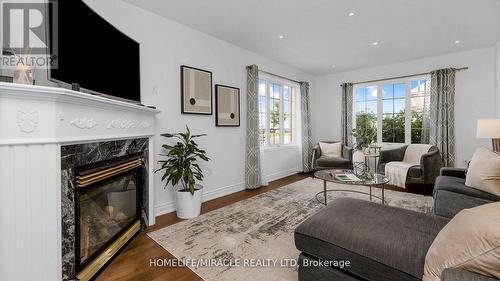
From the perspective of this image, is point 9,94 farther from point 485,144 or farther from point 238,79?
point 485,144

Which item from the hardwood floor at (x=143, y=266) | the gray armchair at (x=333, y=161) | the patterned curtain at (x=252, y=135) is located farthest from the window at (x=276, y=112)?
the hardwood floor at (x=143, y=266)

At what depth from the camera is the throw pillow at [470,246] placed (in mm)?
813

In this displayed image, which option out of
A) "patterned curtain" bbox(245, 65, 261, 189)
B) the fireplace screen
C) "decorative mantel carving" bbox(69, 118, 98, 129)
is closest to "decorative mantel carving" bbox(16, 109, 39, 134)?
"decorative mantel carving" bbox(69, 118, 98, 129)

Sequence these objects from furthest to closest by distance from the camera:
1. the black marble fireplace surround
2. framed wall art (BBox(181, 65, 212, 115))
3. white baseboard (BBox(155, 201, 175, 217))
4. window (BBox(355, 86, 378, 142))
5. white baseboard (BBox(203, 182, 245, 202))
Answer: window (BBox(355, 86, 378, 142))
white baseboard (BBox(203, 182, 245, 202))
framed wall art (BBox(181, 65, 212, 115))
white baseboard (BBox(155, 201, 175, 217))
the black marble fireplace surround

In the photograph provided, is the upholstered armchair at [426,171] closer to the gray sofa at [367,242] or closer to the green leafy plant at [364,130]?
the green leafy plant at [364,130]

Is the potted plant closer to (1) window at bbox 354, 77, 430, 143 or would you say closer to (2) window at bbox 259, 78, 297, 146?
(2) window at bbox 259, 78, 297, 146

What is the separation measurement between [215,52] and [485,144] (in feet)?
16.0

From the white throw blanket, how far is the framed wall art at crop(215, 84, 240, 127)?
2.72m

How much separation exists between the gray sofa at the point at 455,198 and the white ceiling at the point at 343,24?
6.59ft

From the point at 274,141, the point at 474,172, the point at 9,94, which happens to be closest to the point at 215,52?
the point at 274,141

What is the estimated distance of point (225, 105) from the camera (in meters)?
3.65

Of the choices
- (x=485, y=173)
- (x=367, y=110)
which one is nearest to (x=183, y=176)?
(x=485, y=173)

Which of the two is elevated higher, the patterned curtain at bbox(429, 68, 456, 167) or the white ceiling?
the white ceiling

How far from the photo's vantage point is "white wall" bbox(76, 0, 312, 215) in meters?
2.66
